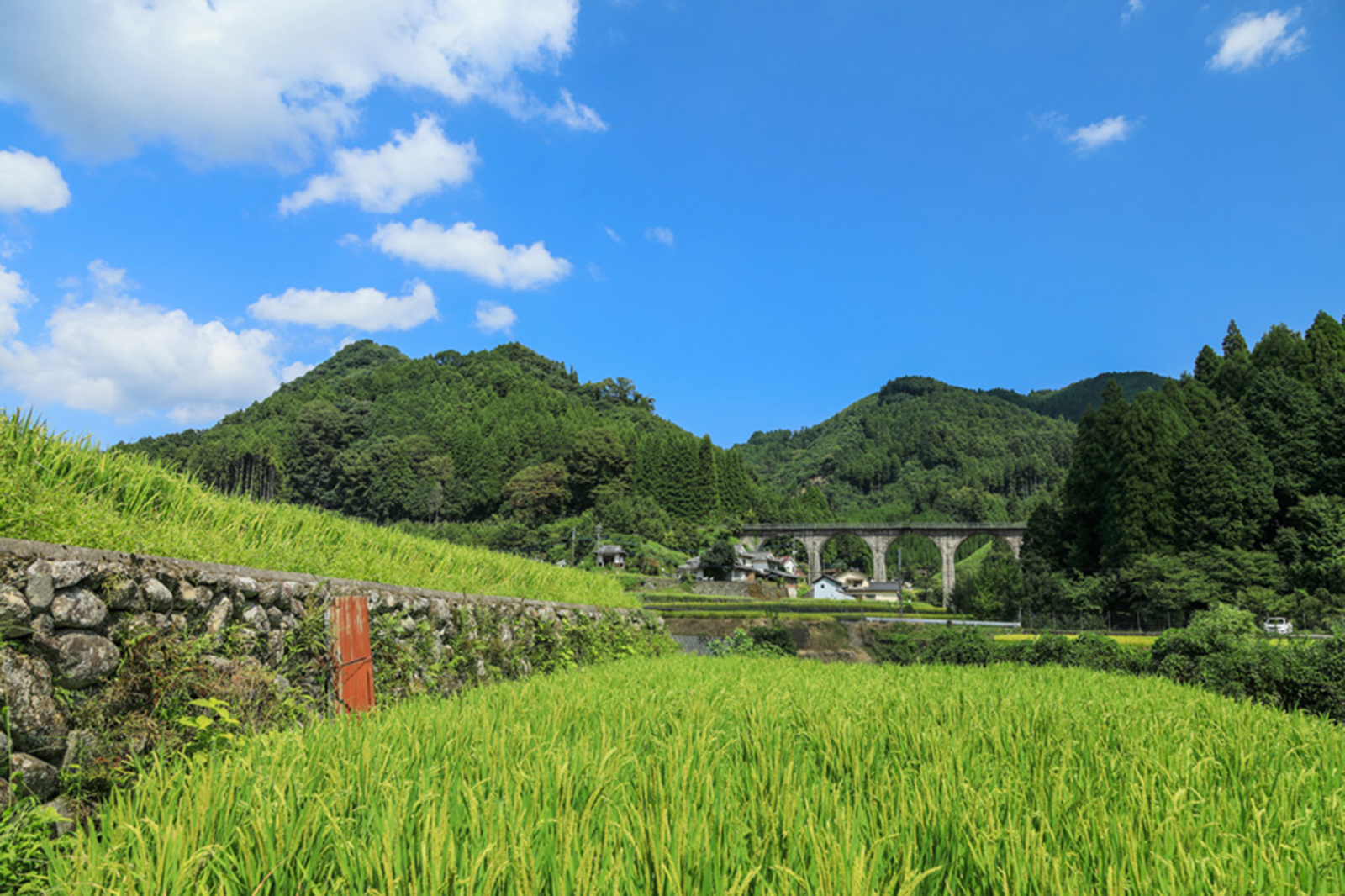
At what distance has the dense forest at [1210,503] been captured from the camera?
89.2ft

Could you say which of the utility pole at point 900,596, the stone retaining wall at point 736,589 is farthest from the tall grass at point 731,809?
the stone retaining wall at point 736,589

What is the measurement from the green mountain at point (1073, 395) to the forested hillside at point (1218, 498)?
116 m

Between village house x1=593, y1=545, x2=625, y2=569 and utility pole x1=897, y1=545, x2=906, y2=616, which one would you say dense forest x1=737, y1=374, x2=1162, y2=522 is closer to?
utility pole x1=897, y1=545, x2=906, y2=616

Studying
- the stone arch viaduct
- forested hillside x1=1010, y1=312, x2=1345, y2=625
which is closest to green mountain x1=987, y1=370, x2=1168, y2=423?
the stone arch viaduct

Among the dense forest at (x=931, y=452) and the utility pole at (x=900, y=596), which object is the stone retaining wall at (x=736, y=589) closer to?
the utility pole at (x=900, y=596)

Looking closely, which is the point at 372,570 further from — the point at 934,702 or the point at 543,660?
the point at 934,702

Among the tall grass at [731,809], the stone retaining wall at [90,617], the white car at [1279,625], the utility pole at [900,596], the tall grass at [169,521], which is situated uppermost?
the tall grass at [169,521]

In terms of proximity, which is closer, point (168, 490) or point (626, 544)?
point (168, 490)

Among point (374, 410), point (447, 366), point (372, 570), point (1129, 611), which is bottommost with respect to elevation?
point (1129, 611)

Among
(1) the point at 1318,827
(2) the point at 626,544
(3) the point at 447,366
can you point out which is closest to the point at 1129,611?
(1) the point at 1318,827

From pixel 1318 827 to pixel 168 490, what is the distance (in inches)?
249

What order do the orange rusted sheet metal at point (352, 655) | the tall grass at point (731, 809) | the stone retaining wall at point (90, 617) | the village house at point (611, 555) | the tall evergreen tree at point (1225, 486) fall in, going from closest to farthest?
the tall grass at point (731, 809)
the stone retaining wall at point (90, 617)
the orange rusted sheet metal at point (352, 655)
the tall evergreen tree at point (1225, 486)
the village house at point (611, 555)

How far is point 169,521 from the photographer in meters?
4.20

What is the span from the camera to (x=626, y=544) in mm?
64188
